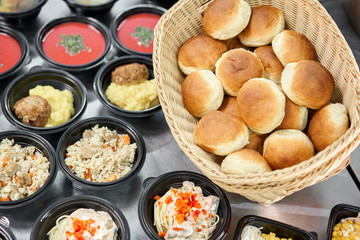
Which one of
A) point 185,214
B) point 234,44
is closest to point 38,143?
point 185,214

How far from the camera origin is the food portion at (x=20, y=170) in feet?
7.83

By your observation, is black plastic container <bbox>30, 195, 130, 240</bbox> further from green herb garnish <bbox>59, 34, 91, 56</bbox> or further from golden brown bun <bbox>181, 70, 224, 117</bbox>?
green herb garnish <bbox>59, 34, 91, 56</bbox>

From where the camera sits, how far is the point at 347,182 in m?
2.76

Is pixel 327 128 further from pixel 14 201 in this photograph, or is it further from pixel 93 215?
pixel 14 201

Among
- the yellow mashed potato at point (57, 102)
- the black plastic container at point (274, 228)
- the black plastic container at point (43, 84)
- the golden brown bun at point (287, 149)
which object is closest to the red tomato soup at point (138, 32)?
the black plastic container at point (43, 84)

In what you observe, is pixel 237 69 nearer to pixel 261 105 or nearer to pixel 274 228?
pixel 261 105

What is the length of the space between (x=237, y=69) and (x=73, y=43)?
1575mm

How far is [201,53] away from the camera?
8.02 feet

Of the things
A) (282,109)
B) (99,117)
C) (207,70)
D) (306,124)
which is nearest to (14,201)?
(99,117)

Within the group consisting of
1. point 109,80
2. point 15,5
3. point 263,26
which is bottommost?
point 109,80

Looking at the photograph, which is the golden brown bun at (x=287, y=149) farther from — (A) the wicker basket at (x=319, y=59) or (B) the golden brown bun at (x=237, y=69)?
(B) the golden brown bun at (x=237, y=69)

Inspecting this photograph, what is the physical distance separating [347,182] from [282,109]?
1.01 meters

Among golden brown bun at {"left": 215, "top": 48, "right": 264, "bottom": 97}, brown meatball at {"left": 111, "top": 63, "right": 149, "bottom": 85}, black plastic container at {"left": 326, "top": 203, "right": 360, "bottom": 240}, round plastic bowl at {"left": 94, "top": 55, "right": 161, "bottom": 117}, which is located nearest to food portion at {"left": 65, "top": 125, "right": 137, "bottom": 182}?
round plastic bowl at {"left": 94, "top": 55, "right": 161, "bottom": 117}

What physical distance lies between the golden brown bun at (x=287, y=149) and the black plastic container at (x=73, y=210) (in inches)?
35.8
